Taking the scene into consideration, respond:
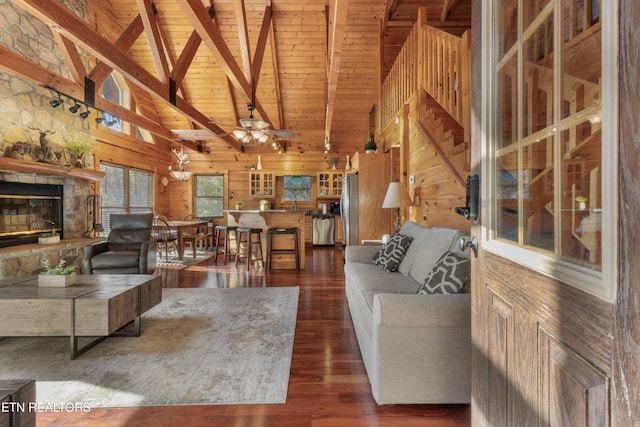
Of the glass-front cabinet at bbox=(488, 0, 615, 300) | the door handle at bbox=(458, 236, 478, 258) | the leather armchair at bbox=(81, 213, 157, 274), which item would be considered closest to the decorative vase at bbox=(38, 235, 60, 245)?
the leather armchair at bbox=(81, 213, 157, 274)

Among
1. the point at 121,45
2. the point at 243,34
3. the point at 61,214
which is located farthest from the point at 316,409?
the point at 243,34

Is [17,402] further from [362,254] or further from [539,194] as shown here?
[362,254]

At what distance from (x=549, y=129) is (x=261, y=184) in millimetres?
8313

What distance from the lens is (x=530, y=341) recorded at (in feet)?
2.94

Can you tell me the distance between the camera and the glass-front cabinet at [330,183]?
8.88 metres

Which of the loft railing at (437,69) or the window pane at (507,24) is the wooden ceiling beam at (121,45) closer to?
the loft railing at (437,69)


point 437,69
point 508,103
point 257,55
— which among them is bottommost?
point 508,103

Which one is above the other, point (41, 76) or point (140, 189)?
point (41, 76)

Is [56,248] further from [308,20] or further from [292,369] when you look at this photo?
[308,20]

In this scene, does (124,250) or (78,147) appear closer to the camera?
(124,250)

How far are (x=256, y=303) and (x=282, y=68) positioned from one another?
587cm

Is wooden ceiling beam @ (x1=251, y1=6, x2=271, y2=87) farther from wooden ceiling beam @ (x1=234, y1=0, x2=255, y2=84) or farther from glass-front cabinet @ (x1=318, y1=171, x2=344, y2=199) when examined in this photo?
glass-front cabinet @ (x1=318, y1=171, x2=344, y2=199)

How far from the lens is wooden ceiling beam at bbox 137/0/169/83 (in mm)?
3707

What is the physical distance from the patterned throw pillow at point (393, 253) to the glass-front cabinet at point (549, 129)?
6.52 ft
